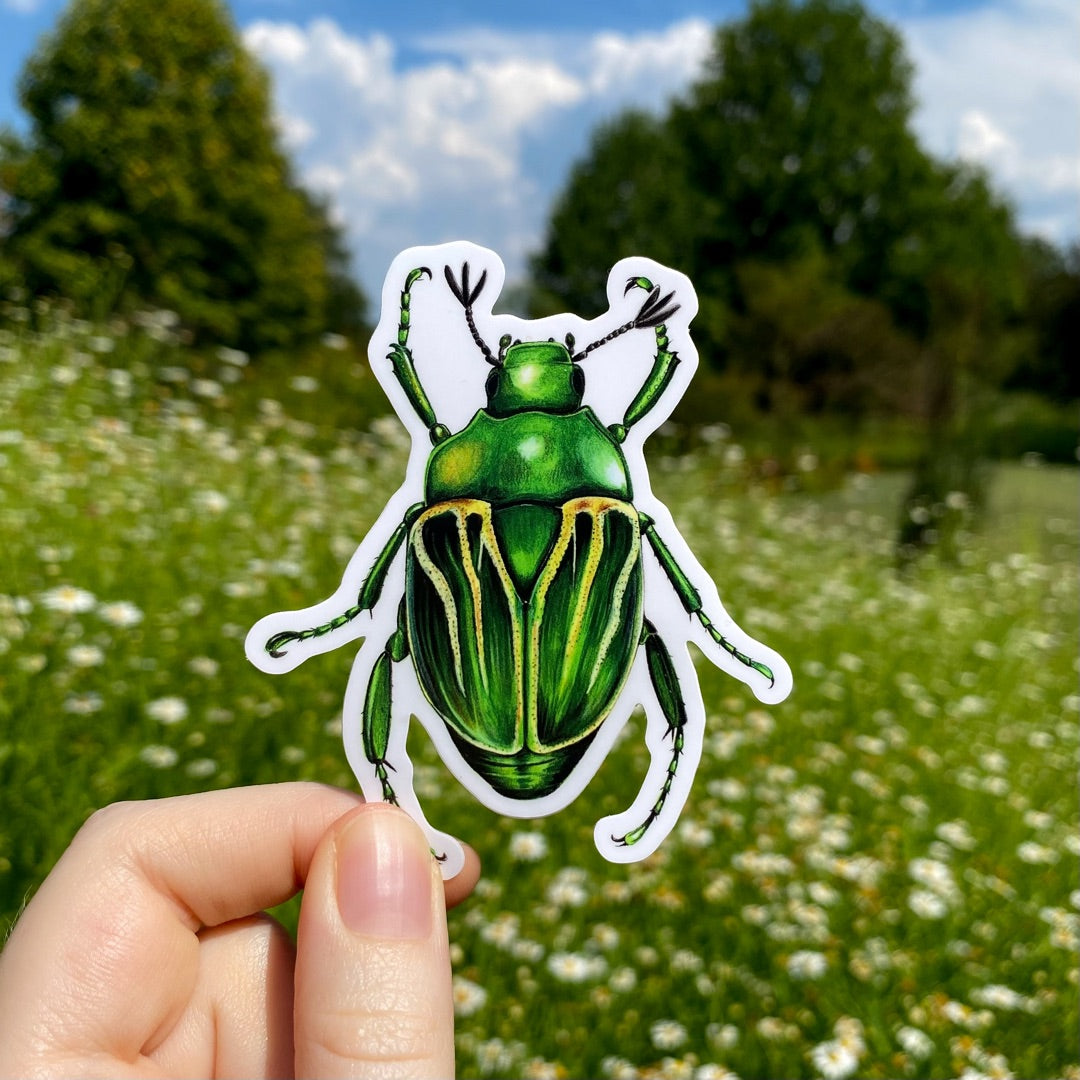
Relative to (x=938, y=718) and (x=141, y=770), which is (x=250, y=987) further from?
(x=938, y=718)

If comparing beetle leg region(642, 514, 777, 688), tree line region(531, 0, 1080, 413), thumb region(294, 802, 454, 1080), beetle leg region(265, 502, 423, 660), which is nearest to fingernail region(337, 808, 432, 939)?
thumb region(294, 802, 454, 1080)

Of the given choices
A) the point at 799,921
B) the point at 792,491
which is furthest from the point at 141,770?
the point at 792,491

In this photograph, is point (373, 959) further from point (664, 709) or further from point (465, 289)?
point (465, 289)

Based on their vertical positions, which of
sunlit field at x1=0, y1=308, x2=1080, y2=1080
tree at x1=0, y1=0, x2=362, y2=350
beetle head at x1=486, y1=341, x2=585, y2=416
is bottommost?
sunlit field at x1=0, y1=308, x2=1080, y2=1080

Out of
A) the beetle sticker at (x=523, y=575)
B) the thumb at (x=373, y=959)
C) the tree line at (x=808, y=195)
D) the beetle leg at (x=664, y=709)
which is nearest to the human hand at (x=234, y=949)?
the thumb at (x=373, y=959)

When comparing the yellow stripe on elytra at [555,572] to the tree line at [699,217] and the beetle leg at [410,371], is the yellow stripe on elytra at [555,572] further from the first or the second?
the tree line at [699,217]

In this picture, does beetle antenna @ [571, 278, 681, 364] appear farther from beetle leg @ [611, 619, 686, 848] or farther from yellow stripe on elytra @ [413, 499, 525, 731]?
beetle leg @ [611, 619, 686, 848]
